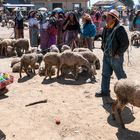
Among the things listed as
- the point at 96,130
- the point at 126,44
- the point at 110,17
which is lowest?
the point at 96,130

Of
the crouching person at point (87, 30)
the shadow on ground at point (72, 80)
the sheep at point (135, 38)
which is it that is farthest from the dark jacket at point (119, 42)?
the sheep at point (135, 38)

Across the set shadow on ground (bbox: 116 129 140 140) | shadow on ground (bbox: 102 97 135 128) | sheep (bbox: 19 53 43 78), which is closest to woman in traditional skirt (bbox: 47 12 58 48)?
sheep (bbox: 19 53 43 78)

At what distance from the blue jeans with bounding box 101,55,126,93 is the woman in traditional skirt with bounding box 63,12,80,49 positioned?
5.92 m

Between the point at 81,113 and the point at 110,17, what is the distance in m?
2.33

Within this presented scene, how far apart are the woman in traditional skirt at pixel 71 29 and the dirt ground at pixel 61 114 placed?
164 inches

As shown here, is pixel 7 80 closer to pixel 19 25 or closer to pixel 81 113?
pixel 81 113

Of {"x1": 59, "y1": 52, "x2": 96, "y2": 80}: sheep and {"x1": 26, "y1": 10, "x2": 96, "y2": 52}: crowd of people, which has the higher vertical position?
{"x1": 26, "y1": 10, "x2": 96, "y2": 52}: crowd of people

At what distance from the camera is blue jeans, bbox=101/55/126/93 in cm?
854

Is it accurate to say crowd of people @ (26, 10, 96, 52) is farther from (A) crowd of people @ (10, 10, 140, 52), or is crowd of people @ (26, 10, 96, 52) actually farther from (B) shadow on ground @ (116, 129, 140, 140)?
(B) shadow on ground @ (116, 129, 140, 140)

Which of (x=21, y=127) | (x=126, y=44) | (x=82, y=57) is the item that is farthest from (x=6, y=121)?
(x=82, y=57)

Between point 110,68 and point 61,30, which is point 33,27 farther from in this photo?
point 110,68

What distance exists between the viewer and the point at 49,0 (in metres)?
62.9

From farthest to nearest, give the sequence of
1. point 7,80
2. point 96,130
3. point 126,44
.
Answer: point 7,80
point 126,44
point 96,130

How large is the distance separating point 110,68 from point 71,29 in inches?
248
